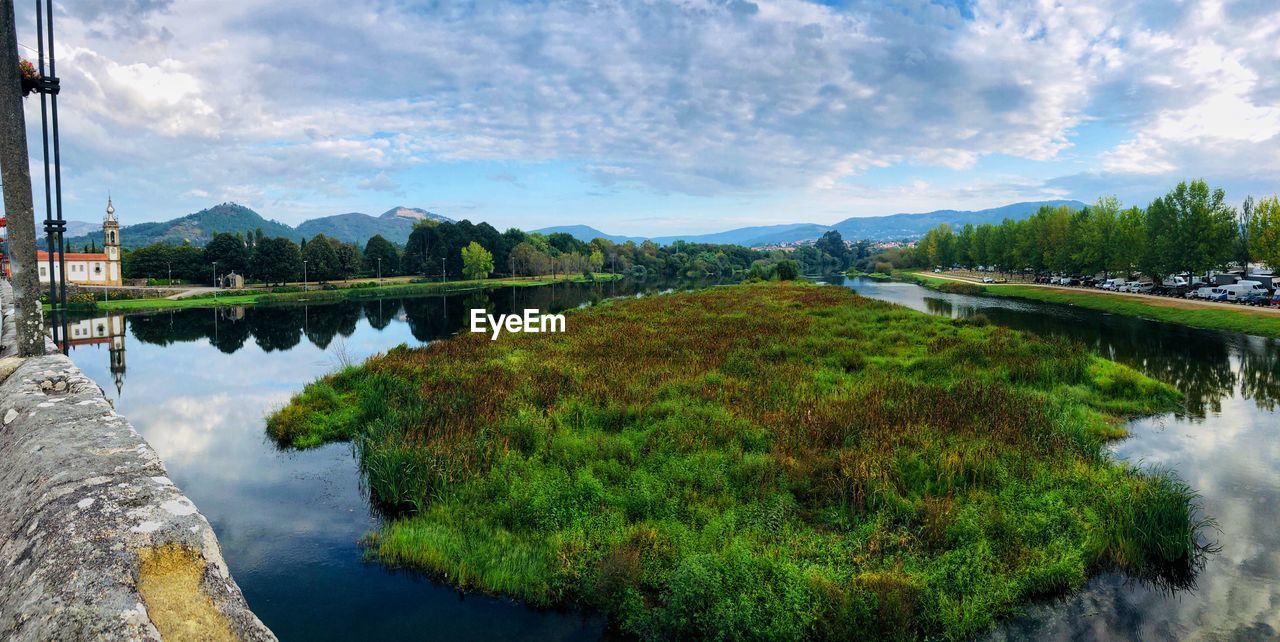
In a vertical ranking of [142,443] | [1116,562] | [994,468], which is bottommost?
[1116,562]

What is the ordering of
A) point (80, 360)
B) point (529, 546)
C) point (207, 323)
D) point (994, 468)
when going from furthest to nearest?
point (207, 323)
point (80, 360)
point (994, 468)
point (529, 546)

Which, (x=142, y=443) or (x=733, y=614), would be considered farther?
(x=733, y=614)

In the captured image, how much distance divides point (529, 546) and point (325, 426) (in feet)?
33.1

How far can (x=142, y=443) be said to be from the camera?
6.41 m

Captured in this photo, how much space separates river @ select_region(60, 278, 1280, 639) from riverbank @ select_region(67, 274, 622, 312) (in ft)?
109

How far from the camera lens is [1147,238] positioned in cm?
5275

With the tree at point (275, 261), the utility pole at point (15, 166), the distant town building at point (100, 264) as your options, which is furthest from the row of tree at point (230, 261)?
the utility pole at point (15, 166)

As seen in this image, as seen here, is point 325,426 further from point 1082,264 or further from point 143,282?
point 143,282

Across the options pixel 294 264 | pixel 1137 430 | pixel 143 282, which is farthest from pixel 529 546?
pixel 143 282

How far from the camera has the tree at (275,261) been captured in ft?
269

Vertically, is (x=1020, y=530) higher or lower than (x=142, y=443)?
lower

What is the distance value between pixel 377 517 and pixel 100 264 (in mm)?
85351

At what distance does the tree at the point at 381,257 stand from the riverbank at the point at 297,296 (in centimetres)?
1892

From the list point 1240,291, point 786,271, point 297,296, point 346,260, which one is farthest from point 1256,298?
point 346,260
